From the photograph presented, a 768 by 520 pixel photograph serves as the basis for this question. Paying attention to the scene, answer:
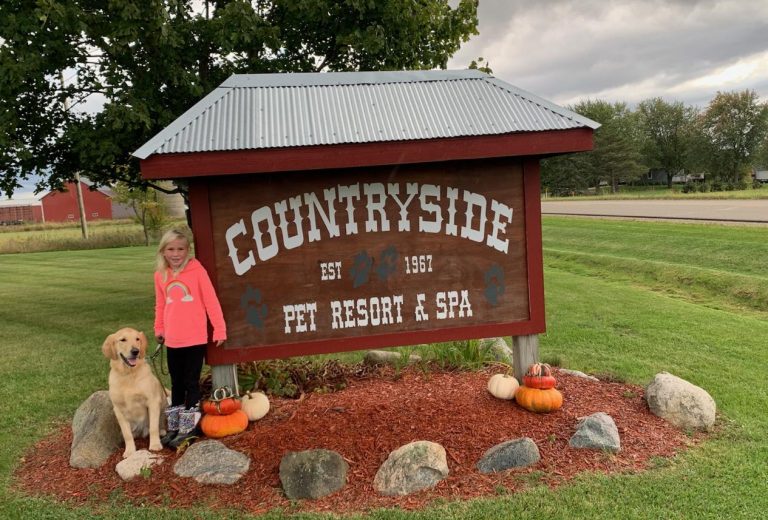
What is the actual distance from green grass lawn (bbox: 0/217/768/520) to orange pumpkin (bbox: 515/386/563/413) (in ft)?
2.88

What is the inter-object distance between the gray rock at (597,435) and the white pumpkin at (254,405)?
2.57 metres

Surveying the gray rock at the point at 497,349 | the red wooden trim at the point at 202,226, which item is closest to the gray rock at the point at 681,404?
the gray rock at the point at 497,349

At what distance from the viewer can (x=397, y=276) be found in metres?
4.75

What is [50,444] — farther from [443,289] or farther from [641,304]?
[641,304]

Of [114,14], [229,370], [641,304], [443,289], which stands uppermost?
[114,14]

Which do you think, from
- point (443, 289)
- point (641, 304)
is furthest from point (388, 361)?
point (641, 304)

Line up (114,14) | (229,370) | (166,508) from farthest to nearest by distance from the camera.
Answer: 1. (114,14)
2. (229,370)
3. (166,508)

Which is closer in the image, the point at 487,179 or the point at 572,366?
the point at 487,179

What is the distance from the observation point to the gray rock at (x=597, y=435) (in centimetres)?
421

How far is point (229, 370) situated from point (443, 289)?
1.97m

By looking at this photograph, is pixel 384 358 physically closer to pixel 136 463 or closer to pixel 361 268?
pixel 361 268

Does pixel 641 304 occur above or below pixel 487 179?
below

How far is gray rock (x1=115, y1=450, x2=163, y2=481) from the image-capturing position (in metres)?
4.14

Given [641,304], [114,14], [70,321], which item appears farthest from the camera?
[70,321]
